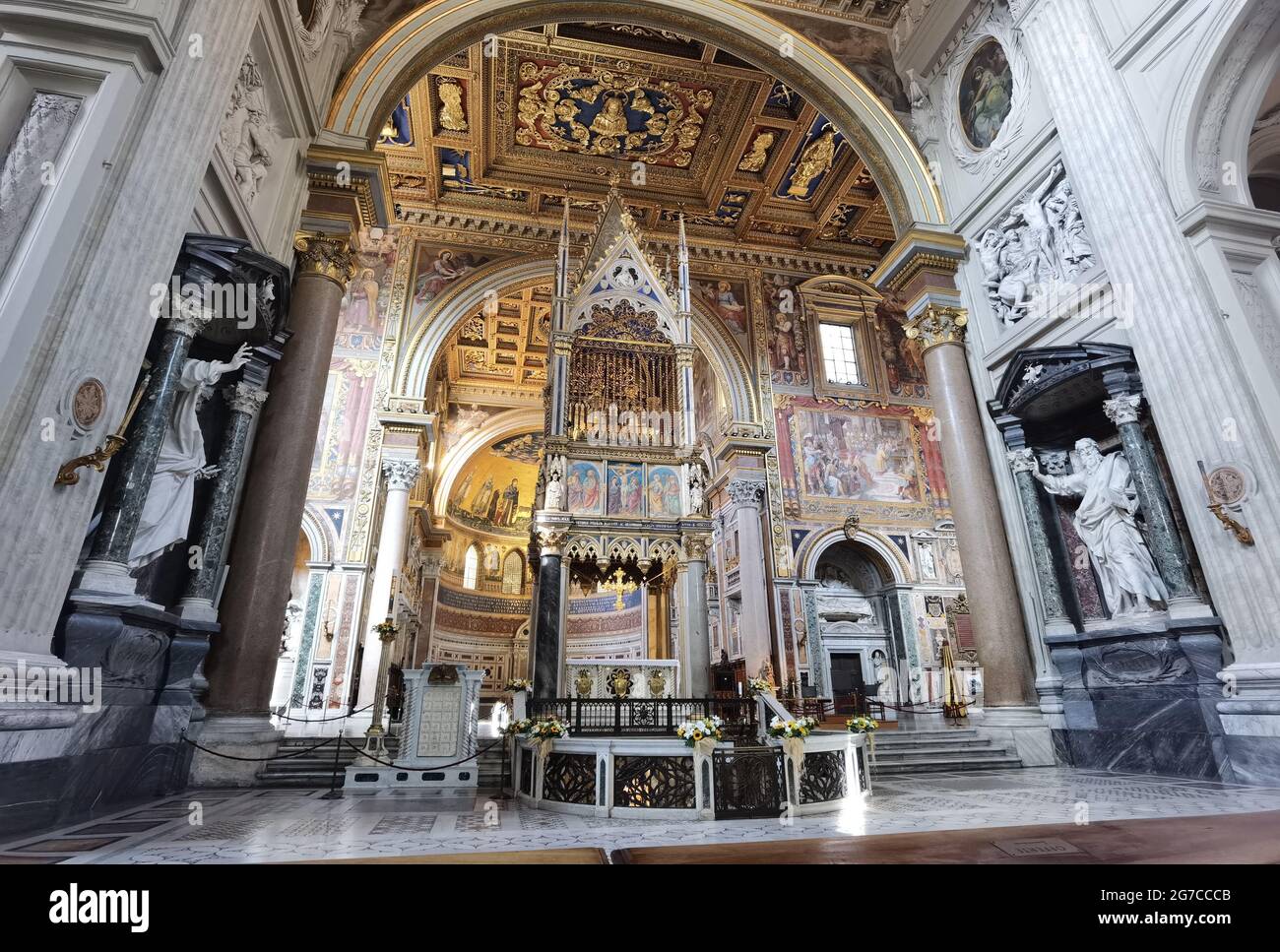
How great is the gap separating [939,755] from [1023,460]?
151 inches

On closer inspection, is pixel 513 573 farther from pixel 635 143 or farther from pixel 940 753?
pixel 940 753

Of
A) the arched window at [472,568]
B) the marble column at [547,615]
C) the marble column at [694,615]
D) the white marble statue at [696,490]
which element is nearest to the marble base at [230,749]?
the marble column at [547,615]

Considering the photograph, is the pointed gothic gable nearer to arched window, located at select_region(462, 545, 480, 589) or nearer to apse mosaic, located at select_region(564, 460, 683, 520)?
apse mosaic, located at select_region(564, 460, 683, 520)

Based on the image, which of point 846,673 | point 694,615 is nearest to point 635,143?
point 694,615

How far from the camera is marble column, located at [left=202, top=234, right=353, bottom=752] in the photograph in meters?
6.18

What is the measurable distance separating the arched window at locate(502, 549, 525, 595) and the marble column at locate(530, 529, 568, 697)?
633 inches

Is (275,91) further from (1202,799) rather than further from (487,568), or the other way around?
(487,568)

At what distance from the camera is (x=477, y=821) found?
4.78m

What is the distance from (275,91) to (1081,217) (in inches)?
374

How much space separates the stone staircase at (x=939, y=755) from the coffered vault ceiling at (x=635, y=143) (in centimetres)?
1187

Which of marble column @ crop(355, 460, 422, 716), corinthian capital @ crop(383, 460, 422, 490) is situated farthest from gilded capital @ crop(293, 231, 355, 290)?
marble column @ crop(355, 460, 422, 716)

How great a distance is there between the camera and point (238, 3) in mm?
5703
